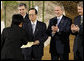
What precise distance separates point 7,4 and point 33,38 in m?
5.32

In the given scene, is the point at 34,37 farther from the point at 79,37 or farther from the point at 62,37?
the point at 79,37

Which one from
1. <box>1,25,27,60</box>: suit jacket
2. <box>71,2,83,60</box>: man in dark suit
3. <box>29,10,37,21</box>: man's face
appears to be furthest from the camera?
<box>29,10,37,21</box>: man's face

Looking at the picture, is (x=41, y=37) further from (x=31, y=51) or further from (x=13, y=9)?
(x=13, y=9)

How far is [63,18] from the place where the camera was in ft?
19.4

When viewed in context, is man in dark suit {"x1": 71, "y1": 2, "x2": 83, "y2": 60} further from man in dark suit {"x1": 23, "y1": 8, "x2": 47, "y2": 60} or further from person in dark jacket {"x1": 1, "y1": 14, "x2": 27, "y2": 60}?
person in dark jacket {"x1": 1, "y1": 14, "x2": 27, "y2": 60}

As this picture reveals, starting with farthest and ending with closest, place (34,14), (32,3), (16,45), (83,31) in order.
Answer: (32,3) < (34,14) < (83,31) < (16,45)

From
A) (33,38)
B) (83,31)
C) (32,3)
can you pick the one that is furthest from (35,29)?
(32,3)

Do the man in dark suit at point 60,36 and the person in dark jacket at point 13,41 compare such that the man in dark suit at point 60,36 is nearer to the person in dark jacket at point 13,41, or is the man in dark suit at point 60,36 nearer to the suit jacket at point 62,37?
the suit jacket at point 62,37

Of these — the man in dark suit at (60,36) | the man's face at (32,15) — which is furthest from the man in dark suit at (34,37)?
the man in dark suit at (60,36)

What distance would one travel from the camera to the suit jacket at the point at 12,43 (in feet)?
16.0

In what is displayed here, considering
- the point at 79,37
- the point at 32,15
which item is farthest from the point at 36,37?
the point at 79,37

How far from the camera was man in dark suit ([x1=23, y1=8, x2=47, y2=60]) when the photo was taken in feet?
19.3

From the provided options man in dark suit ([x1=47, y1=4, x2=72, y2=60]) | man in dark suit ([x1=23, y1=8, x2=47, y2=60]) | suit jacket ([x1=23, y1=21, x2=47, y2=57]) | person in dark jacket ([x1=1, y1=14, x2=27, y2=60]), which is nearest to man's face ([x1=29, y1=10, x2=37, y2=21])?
man in dark suit ([x1=23, y1=8, x2=47, y2=60])

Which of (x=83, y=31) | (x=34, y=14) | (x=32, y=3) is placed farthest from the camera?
(x=32, y=3)
